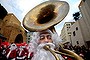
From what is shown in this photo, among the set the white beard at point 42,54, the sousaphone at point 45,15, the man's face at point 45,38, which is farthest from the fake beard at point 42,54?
the sousaphone at point 45,15

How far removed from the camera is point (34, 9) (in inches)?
120

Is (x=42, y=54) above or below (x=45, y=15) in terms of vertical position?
below

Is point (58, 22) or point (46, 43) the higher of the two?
point (58, 22)

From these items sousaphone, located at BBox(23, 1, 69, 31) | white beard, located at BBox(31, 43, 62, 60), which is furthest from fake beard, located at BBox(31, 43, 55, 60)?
sousaphone, located at BBox(23, 1, 69, 31)

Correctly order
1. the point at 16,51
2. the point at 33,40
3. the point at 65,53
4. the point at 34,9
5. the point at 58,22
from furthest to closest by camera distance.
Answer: the point at 16,51, the point at 33,40, the point at 34,9, the point at 58,22, the point at 65,53

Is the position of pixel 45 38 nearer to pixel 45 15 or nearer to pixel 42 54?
pixel 42 54

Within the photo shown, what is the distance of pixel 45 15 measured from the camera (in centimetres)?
305

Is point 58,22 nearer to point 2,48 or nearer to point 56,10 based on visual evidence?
point 56,10

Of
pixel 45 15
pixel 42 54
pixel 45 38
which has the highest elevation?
pixel 45 15

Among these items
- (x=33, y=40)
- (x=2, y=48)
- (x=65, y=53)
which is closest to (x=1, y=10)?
(x=2, y=48)

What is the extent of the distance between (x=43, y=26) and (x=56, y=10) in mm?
546

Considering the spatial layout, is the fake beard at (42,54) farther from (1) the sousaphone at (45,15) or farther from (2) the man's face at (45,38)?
(1) the sousaphone at (45,15)

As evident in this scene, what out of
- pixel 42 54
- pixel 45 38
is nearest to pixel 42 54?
pixel 42 54

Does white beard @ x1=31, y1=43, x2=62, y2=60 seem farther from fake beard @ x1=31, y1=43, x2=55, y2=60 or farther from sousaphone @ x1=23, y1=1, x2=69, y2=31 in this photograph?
sousaphone @ x1=23, y1=1, x2=69, y2=31
